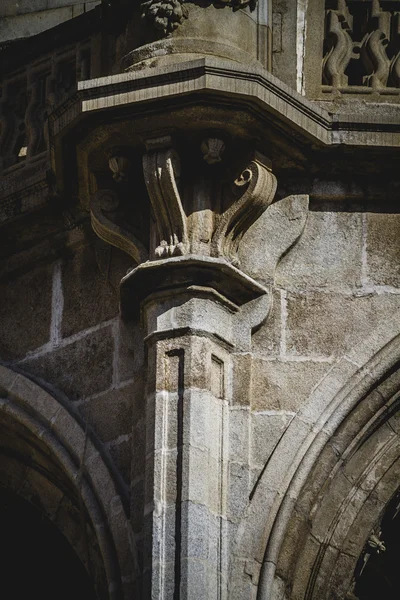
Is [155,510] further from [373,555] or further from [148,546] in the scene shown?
[373,555]

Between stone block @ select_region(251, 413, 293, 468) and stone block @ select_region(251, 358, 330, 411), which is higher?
stone block @ select_region(251, 358, 330, 411)

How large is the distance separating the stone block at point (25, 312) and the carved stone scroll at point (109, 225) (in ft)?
2.44

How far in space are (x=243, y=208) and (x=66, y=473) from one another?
64.1 inches

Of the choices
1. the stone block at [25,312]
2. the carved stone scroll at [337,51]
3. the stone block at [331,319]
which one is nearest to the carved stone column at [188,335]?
Result: the stone block at [331,319]

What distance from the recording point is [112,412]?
12.0 meters

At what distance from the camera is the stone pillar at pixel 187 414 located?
36.3ft

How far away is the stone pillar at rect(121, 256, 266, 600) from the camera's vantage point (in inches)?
436

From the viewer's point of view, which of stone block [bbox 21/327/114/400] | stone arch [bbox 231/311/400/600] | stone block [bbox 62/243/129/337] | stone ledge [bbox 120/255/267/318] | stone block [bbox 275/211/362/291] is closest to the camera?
stone arch [bbox 231/311/400/600]

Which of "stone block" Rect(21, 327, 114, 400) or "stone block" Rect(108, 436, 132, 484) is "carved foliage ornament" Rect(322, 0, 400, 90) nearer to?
"stone block" Rect(21, 327, 114, 400)

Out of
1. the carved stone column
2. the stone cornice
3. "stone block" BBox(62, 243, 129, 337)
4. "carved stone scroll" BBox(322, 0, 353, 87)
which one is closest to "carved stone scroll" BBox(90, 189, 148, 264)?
the carved stone column

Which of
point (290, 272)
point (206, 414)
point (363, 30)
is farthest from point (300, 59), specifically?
point (206, 414)

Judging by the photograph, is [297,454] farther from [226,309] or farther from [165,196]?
[165,196]

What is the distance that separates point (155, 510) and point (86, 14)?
121 inches

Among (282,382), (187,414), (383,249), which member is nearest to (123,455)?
(187,414)
